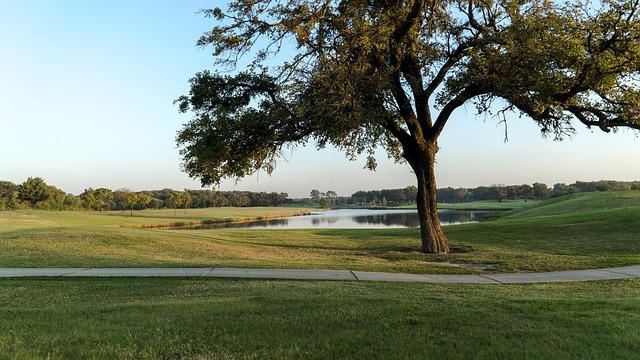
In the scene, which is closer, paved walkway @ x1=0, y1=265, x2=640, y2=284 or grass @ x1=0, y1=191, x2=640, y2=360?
grass @ x1=0, y1=191, x2=640, y2=360

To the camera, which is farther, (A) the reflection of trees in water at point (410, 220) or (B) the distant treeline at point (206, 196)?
(B) the distant treeline at point (206, 196)

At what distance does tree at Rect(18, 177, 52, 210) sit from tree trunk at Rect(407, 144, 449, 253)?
76681mm

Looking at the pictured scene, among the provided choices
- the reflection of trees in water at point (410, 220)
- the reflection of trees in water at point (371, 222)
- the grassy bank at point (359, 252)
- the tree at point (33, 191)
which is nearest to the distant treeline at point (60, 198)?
the tree at point (33, 191)

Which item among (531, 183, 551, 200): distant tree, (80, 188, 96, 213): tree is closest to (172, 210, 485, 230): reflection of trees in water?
(80, 188, 96, 213): tree

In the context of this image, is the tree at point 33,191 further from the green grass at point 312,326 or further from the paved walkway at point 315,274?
the green grass at point 312,326

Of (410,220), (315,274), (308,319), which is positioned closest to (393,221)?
(410,220)

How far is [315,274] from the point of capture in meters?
10.7

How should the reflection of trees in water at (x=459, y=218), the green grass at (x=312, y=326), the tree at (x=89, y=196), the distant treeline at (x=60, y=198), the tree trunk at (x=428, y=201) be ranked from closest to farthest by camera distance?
the green grass at (x=312, y=326) → the tree trunk at (x=428, y=201) → the reflection of trees in water at (x=459, y=218) → the distant treeline at (x=60, y=198) → the tree at (x=89, y=196)

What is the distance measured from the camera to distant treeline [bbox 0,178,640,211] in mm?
72750

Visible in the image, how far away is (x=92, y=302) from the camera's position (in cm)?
709

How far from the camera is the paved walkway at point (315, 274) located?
10156 millimetres

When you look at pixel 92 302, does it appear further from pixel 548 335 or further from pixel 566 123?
pixel 566 123

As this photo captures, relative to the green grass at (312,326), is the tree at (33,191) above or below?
above

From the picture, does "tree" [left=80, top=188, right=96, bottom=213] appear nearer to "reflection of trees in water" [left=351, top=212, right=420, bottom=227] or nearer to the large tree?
"reflection of trees in water" [left=351, top=212, right=420, bottom=227]
